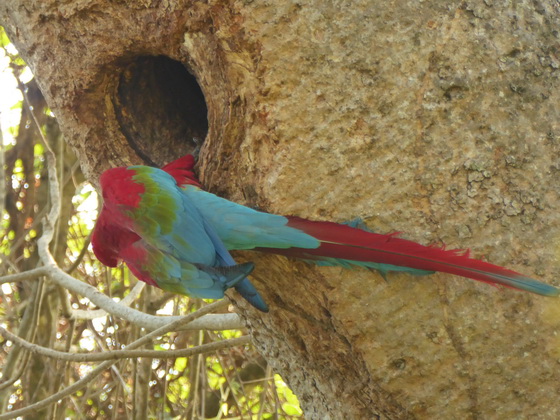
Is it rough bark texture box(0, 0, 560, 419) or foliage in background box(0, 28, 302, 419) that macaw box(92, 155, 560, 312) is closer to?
rough bark texture box(0, 0, 560, 419)

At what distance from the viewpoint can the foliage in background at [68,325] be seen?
8.95 feet

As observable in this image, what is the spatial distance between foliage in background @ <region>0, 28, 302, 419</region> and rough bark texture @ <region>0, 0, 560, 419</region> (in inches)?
57.9

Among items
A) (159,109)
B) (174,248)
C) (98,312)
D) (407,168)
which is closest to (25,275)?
(98,312)

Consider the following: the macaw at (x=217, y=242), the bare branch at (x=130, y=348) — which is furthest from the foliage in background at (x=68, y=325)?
the macaw at (x=217, y=242)

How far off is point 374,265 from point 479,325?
206 mm

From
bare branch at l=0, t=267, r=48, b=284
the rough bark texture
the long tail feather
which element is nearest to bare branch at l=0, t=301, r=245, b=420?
bare branch at l=0, t=267, r=48, b=284

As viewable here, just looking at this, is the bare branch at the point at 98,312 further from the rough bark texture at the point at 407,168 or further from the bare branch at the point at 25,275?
the rough bark texture at the point at 407,168

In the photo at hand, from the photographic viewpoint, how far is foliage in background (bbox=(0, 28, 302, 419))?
2.73 m

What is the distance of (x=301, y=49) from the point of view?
1255mm

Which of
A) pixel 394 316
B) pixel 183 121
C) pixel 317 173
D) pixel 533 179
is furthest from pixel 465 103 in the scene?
→ pixel 183 121

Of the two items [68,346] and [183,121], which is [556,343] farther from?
[68,346]

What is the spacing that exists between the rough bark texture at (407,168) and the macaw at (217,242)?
0.07 meters

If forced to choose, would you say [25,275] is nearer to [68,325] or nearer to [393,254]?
[68,325]

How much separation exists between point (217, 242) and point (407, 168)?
1.22 feet
